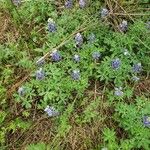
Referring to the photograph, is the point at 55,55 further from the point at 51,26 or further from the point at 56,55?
the point at 51,26

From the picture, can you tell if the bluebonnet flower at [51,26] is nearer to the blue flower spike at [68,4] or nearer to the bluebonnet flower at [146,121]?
the blue flower spike at [68,4]

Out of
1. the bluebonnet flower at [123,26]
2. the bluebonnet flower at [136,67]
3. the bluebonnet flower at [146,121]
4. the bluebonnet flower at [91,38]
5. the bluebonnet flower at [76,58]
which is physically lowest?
the bluebonnet flower at [146,121]

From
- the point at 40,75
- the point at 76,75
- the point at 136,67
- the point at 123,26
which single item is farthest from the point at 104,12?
the point at 40,75

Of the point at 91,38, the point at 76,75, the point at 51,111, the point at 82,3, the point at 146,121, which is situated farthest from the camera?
the point at 82,3

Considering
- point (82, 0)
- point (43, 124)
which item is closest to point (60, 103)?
point (43, 124)

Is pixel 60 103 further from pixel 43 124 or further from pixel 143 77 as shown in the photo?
pixel 143 77

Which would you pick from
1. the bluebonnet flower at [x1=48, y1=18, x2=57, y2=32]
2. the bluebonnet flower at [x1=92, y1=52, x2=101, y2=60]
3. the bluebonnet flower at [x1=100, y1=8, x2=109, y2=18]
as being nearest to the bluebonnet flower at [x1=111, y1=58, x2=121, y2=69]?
the bluebonnet flower at [x1=92, y1=52, x2=101, y2=60]

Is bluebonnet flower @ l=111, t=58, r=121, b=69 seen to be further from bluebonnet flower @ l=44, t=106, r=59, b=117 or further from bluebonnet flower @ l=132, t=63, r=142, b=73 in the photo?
bluebonnet flower @ l=44, t=106, r=59, b=117

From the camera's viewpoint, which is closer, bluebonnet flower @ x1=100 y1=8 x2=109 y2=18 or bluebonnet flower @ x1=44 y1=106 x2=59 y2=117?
bluebonnet flower @ x1=44 y1=106 x2=59 y2=117

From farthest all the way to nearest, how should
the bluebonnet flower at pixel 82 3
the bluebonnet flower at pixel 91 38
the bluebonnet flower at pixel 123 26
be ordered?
the bluebonnet flower at pixel 82 3 < the bluebonnet flower at pixel 123 26 < the bluebonnet flower at pixel 91 38

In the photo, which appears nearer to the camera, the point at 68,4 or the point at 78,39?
the point at 78,39

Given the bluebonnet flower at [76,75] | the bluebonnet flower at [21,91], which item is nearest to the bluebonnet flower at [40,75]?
the bluebonnet flower at [21,91]
